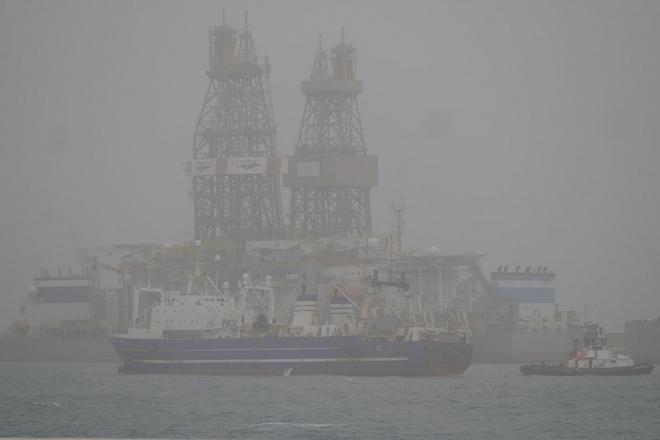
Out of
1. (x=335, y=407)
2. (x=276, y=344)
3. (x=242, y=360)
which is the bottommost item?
(x=335, y=407)

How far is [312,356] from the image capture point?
46875 millimetres

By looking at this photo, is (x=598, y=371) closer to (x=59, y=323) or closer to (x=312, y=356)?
(x=312, y=356)

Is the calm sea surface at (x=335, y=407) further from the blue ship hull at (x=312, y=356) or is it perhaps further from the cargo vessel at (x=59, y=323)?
the cargo vessel at (x=59, y=323)

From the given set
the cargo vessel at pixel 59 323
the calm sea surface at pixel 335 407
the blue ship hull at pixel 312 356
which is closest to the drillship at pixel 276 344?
the blue ship hull at pixel 312 356

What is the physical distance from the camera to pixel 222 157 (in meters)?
68.8

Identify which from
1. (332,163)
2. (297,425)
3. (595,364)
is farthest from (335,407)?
(332,163)

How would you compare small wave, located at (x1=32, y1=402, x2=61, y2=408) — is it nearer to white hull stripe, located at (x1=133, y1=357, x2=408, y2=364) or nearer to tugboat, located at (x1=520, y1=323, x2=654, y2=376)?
white hull stripe, located at (x1=133, y1=357, x2=408, y2=364)

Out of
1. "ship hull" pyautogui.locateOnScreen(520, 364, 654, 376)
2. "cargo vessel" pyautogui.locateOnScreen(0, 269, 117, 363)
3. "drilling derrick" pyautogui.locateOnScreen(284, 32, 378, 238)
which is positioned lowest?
"ship hull" pyautogui.locateOnScreen(520, 364, 654, 376)

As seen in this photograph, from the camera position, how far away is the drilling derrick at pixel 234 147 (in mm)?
68688

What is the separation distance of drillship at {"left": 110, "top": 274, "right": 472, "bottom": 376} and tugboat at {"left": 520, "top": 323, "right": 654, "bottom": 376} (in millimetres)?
3108

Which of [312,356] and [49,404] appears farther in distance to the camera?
[312,356]

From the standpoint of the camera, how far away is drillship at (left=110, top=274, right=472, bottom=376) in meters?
46.3

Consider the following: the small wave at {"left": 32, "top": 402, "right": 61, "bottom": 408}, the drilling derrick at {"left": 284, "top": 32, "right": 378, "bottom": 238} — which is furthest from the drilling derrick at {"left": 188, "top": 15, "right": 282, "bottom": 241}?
the small wave at {"left": 32, "top": 402, "right": 61, "bottom": 408}

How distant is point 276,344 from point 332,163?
22031 mm
